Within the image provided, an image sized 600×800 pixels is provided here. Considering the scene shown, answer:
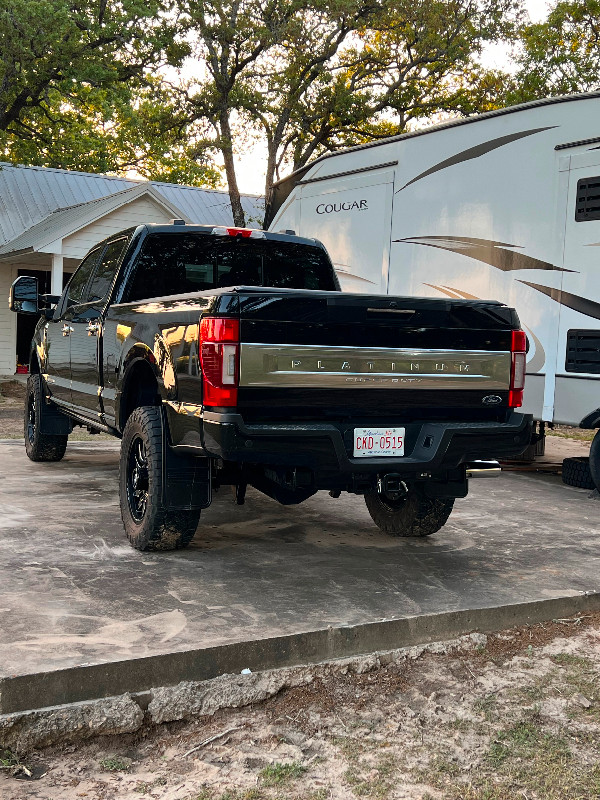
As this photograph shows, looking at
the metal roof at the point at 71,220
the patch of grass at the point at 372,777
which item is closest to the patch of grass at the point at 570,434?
the patch of grass at the point at 372,777

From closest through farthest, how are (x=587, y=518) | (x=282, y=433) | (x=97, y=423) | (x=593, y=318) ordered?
(x=282, y=433)
(x=97, y=423)
(x=587, y=518)
(x=593, y=318)

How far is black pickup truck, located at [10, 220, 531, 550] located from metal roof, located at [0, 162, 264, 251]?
16352 millimetres

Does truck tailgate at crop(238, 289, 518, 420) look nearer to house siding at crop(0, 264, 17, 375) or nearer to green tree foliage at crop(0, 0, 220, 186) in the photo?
green tree foliage at crop(0, 0, 220, 186)

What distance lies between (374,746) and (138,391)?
3101mm

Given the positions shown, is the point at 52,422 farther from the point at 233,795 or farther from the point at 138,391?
the point at 233,795

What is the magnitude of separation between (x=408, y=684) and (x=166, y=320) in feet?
7.92

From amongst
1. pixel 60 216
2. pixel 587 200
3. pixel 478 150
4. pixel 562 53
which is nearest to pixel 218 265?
pixel 587 200

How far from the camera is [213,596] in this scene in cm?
455

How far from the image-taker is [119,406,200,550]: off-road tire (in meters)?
5.03

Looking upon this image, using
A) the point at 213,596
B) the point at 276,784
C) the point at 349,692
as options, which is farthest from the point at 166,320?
the point at 276,784

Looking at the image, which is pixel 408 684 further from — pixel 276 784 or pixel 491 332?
pixel 491 332

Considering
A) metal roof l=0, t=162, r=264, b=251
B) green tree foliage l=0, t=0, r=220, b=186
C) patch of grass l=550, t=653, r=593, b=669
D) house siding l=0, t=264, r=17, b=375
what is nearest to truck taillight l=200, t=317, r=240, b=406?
patch of grass l=550, t=653, r=593, b=669

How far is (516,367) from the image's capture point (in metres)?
5.14

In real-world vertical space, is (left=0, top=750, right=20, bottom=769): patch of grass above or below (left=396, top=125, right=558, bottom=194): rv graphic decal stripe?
below
